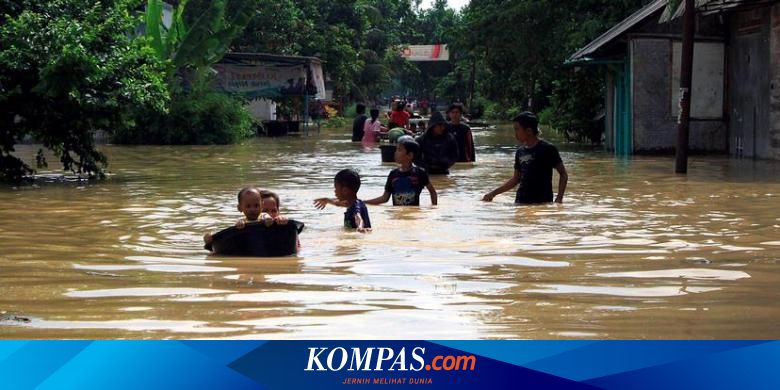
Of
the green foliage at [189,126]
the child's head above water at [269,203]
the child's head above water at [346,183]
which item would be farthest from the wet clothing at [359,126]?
the child's head above water at [269,203]

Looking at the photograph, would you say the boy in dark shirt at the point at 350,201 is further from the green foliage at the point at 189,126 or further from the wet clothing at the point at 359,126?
the green foliage at the point at 189,126

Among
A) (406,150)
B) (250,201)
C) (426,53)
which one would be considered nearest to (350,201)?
(250,201)

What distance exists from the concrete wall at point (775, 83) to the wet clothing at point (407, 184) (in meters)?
11.8

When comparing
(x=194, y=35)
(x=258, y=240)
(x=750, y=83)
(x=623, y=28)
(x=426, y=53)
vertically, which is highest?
(x=426, y=53)

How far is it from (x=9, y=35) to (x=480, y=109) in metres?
63.8

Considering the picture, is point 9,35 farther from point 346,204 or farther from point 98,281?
point 98,281

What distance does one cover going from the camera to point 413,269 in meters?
8.53

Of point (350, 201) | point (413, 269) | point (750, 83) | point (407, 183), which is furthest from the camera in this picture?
point (750, 83)

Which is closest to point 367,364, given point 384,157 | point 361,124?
point 384,157

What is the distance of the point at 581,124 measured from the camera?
111 feet

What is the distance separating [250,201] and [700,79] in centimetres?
1832

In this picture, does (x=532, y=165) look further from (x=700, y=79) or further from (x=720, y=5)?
(x=700, y=79)

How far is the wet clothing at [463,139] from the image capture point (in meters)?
19.2

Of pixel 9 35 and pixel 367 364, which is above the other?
pixel 9 35
